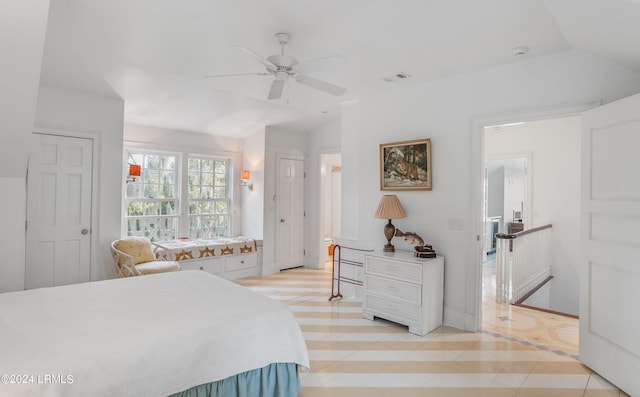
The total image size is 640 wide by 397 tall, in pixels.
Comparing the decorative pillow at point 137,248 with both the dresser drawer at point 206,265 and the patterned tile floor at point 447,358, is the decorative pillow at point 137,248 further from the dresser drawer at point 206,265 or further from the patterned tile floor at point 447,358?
the patterned tile floor at point 447,358

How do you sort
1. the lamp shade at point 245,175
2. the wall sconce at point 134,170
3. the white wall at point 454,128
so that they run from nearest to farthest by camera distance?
the white wall at point 454,128
the wall sconce at point 134,170
the lamp shade at point 245,175

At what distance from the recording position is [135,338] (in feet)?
5.16

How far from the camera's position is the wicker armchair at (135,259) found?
3764 mm

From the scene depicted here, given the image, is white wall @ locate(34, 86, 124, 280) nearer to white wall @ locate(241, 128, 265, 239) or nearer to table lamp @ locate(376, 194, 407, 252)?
Answer: white wall @ locate(241, 128, 265, 239)

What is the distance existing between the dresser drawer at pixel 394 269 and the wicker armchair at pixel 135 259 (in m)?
2.31

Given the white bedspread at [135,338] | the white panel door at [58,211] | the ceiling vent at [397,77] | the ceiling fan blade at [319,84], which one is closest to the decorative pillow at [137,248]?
the white panel door at [58,211]

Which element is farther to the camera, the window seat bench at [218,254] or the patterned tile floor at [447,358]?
the window seat bench at [218,254]

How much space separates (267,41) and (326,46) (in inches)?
19.5

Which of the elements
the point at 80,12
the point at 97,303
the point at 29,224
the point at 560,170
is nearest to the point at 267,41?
the point at 80,12

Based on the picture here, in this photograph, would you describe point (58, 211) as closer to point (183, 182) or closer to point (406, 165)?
point (183, 182)

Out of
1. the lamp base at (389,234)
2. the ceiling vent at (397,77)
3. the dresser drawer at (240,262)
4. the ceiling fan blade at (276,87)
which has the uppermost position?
the ceiling vent at (397,77)

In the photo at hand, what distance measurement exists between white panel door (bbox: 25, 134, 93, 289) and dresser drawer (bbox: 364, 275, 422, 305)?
3.31 meters

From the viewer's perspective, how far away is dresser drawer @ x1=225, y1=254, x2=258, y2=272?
5.30 m

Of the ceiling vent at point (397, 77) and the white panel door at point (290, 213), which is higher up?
the ceiling vent at point (397, 77)
